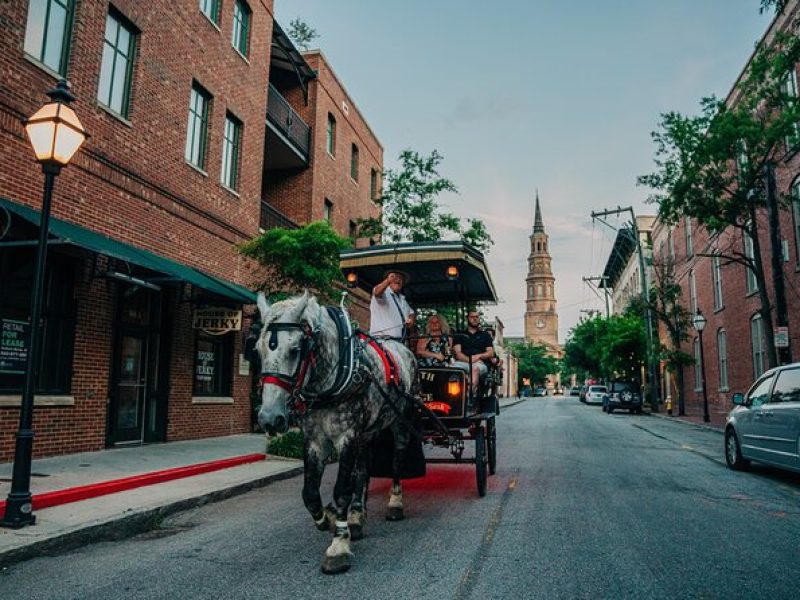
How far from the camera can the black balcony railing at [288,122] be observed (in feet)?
62.0

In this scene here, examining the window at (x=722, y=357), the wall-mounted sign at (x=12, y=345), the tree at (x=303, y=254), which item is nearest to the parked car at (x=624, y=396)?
the window at (x=722, y=357)

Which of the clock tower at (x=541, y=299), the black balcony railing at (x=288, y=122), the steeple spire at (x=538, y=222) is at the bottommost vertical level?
the black balcony railing at (x=288, y=122)

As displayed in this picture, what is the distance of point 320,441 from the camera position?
479 centimetres

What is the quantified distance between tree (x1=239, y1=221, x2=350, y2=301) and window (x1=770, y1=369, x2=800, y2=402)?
7.82m

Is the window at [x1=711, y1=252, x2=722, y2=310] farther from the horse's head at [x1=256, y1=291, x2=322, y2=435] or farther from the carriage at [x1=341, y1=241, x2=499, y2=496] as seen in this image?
the horse's head at [x1=256, y1=291, x2=322, y2=435]

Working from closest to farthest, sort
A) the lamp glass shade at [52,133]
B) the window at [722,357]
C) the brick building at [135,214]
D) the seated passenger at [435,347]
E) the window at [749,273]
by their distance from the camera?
1. the lamp glass shade at [52,133]
2. the seated passenger at [435,347]
3. the brick building at [135,214]
4. the window at [749,273]
5. the window at [722,357]

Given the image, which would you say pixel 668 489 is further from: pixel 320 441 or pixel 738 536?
pixel 320 441

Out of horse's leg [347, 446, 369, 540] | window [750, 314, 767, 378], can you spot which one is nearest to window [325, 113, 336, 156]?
window [750, 314, 767, 378]

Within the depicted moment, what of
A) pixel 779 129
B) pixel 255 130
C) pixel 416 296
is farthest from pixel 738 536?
pixel 255 130

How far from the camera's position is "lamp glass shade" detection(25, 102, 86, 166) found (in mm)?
6156

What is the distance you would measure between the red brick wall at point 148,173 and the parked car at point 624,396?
23990 mm

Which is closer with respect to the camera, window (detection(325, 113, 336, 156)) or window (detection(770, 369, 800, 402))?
window (detection(770, 369, 800, 402))

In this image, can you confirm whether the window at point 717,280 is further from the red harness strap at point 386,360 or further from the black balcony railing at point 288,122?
the red harness strap at point 386,360

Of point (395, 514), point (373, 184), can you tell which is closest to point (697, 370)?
point (373, 184)
